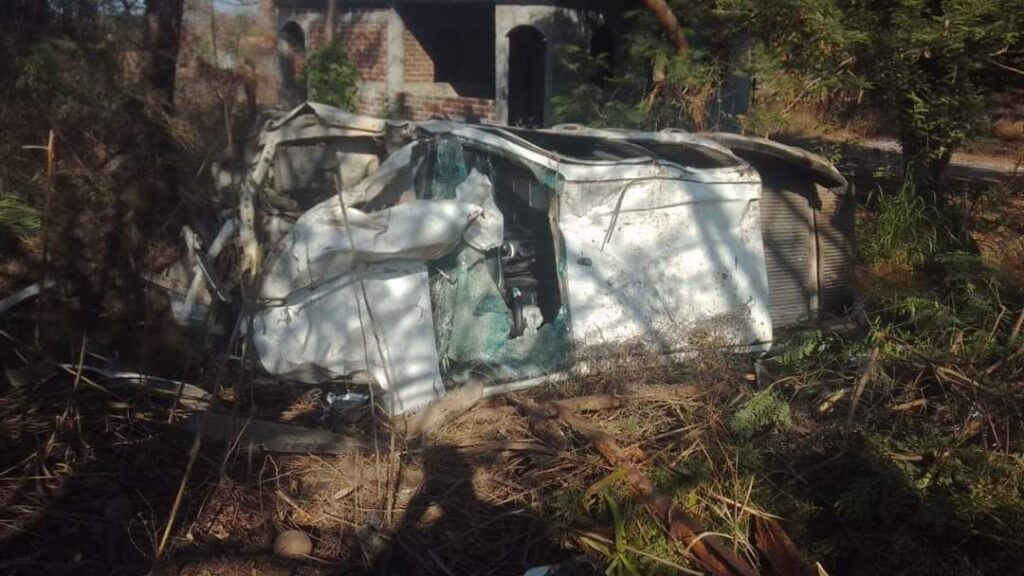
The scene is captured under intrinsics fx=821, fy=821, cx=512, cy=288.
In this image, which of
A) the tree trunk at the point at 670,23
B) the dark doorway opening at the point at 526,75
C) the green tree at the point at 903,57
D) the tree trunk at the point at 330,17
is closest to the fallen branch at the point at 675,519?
the green tree at the point at 903,57

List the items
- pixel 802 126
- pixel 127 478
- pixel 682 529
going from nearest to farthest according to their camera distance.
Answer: pixel 682 529
pixel 127 478
pixel 802 126

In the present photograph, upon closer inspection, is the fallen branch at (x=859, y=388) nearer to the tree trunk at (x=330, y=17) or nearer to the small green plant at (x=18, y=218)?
the small green plant at (x=18, y=218)

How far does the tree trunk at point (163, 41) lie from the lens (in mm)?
5520

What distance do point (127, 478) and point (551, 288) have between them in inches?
95.2

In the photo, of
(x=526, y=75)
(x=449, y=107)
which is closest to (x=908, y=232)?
(x=449, y=107)

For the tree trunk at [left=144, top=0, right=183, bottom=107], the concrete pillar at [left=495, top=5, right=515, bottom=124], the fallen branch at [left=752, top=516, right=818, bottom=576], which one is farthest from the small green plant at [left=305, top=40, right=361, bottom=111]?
the fallen branch at [left=752, top=516, right=818, bottom=576]

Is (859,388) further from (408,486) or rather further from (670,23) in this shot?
(670,23)

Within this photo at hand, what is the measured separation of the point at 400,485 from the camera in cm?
363

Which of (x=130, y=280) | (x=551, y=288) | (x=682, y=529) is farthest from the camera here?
(x=551, y=288)

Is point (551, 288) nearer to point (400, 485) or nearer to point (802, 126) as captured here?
point (400, 485)

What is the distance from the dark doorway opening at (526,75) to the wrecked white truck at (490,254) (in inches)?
302

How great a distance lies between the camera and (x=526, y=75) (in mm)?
13180

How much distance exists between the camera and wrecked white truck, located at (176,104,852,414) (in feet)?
13.9

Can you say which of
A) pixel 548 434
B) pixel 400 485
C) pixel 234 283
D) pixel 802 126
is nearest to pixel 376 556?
pixel 400 485
